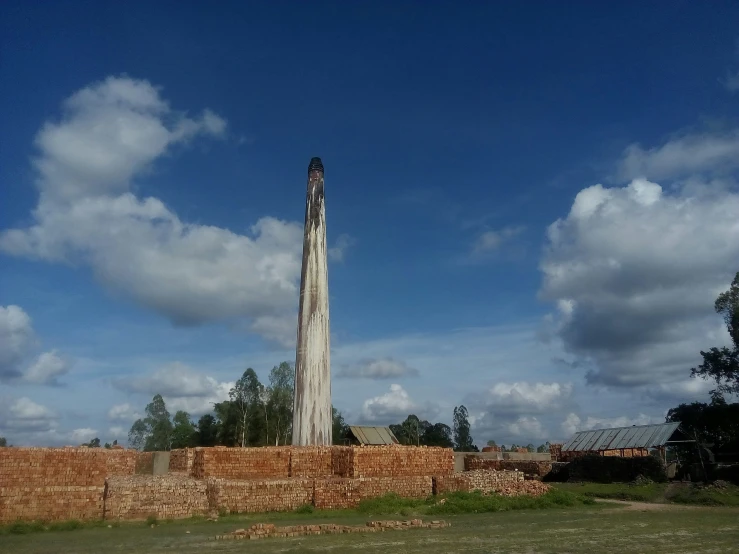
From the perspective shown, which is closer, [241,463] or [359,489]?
[359,489]

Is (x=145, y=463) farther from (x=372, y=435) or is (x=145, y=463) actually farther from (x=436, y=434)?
(x=436, y=434)

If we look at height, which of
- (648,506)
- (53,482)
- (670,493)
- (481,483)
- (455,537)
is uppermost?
(53,482)

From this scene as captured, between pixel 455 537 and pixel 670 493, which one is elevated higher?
pixel 455 537

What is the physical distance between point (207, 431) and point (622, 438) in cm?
3013

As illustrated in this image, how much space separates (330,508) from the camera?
16.0 meters

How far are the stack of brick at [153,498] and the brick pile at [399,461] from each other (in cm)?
452

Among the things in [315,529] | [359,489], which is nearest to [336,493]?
[359,489]

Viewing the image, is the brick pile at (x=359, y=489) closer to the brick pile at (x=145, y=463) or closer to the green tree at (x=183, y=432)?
the brick pile at (x=145, y=463)

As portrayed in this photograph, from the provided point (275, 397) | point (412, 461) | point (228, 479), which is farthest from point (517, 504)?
point (275, 397)

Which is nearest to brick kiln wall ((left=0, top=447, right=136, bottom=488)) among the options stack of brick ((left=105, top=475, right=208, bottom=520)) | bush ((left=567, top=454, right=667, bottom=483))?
stack of brick ((left=105, top=475, right=208, bottom=520))

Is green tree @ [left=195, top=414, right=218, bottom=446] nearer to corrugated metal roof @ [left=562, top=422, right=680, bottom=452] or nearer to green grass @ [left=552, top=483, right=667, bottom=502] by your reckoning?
corrugated metal roof @ [left=562, top=422, right=680, bottom=452]

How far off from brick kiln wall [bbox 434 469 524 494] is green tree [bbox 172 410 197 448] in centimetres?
3437

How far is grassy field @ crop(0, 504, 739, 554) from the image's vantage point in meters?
9.90

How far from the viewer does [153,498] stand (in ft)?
46.7
